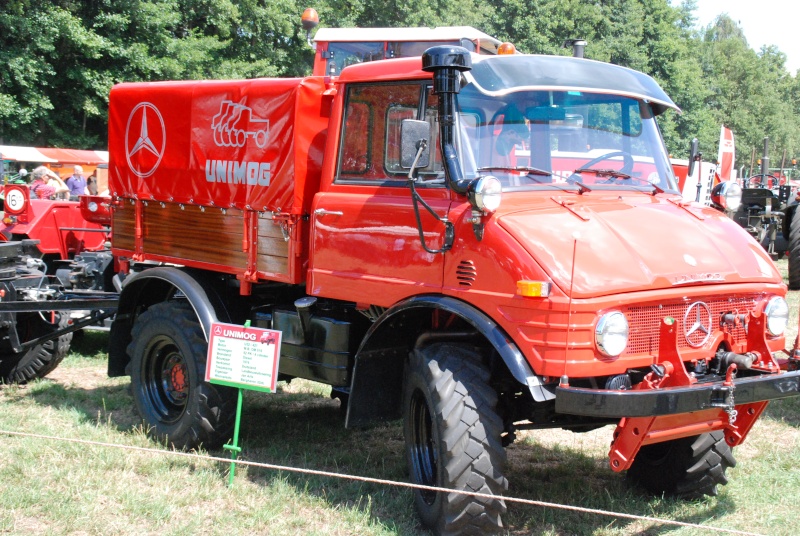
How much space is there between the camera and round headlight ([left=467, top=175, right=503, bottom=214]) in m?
4.30

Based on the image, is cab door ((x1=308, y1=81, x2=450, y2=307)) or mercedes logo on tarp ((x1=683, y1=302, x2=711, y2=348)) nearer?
mercedes logo on tarp ((x1=683, y1=302, x2=711, y2=348))

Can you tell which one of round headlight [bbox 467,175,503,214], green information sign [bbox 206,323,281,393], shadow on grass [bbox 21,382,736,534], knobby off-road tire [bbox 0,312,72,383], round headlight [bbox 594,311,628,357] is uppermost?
round headlight [bbox 467,175,503,214]

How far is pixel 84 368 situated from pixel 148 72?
57.0ft

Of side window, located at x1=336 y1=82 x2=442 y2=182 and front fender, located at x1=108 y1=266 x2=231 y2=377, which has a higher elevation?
side window, located at x1=336 y1=82 x2=442 y2=182

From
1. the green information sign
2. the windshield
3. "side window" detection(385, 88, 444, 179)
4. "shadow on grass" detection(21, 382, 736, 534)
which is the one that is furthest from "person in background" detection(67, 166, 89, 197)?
the windshield

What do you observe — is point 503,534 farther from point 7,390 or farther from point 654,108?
point 7,390

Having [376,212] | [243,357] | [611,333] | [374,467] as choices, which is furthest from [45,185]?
[611,333]

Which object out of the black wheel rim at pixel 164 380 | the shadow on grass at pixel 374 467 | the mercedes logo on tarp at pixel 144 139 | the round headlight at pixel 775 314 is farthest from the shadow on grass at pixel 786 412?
the mercedes logo on tarp at pixel 144 139

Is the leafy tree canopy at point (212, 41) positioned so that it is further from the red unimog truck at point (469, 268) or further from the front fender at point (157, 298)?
the red unimog truck at point (469, 268)

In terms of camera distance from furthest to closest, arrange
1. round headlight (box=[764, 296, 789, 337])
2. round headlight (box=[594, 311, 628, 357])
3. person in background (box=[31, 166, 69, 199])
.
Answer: person in background (box=[31, 166, 69, 199])
round headlight (box=[764, 296, 789, 337])
round headlight (box=[594, 311, 628, 357])

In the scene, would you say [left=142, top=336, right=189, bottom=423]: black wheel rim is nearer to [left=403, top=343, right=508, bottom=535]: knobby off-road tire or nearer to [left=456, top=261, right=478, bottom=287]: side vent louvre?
[left=403, top=343, right=508, bottom=535]: knobby off-road tire

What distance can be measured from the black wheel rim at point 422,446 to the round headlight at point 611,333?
1168 mm

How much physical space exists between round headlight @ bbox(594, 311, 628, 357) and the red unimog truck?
0.01m

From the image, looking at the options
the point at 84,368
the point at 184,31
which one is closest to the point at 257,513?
the point at 84,368
